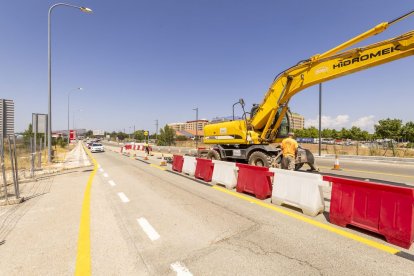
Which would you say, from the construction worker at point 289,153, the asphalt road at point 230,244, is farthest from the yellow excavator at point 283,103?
the asphalt road at point 230,244

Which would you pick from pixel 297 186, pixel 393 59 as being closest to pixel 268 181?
pixel 297 186

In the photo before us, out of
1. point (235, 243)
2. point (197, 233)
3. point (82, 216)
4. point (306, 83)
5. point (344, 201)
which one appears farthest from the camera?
point (306, 83)

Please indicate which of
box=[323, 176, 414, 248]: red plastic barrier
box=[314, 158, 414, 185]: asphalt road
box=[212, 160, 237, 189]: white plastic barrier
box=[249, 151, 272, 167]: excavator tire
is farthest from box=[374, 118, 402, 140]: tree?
box=[323, 176, 414, 248]: red plastic barrier

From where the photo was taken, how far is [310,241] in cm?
394

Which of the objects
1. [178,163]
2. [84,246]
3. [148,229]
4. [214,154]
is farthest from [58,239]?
[214,154]

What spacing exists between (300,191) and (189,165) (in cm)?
676

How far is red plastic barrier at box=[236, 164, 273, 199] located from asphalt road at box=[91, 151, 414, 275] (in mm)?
715

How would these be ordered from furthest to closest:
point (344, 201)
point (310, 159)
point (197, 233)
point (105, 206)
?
1. point (310, 159)
2. point (105, 206)
3. point (344, 201)
4. point (197, 233)

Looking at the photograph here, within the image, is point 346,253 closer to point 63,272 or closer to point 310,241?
point 310,241

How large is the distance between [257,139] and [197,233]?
291 inches

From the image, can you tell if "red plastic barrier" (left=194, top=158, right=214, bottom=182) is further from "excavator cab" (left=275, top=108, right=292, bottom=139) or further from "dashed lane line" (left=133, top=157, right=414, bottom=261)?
"excavator cab" (left=275, top=108, right=292, bottom=139)

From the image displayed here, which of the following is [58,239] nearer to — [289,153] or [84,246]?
[84,246]

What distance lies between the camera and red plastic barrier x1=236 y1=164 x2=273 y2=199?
6727mm

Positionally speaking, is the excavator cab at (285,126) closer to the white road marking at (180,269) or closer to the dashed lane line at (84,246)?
the dashed lane line at (84,246)
